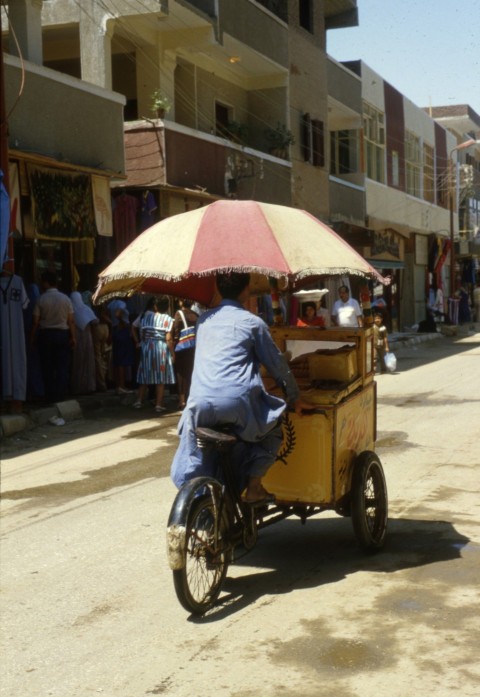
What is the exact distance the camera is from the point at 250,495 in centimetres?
563

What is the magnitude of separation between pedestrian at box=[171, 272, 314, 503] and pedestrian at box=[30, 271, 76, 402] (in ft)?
28.3

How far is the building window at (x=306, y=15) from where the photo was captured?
90.5ft

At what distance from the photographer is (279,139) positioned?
81.0 ft

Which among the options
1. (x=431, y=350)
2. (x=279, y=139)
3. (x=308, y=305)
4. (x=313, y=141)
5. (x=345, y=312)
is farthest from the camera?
(x=431, y=350)

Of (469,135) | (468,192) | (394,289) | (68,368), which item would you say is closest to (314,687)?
(68,368)

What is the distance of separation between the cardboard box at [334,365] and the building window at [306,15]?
22.6 m

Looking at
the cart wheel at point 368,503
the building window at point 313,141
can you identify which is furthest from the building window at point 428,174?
the cart wheel at point 368,503

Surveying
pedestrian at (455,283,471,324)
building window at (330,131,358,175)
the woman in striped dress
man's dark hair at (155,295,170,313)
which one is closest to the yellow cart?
the woman in striped dress

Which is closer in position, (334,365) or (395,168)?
(334,365)

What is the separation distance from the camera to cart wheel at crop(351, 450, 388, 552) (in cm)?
614

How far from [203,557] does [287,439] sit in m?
1.06

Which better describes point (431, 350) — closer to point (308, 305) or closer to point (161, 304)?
point (308, 305)

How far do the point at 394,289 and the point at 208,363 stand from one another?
1303 inches

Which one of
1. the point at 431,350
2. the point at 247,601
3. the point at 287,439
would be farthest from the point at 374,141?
the point at 247,601
